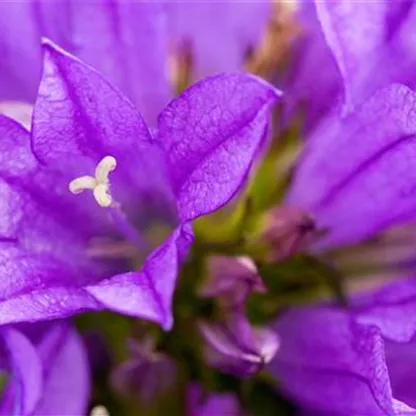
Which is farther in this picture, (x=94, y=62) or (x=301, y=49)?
(x=301, y=49)

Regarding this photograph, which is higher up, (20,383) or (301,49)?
(301,49)

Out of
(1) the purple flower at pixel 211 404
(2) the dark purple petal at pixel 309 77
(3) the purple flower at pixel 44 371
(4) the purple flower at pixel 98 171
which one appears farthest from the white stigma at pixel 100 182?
(2) the dark purple petal at pixel 309 77

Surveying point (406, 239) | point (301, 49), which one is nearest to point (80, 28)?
point (301, 49)

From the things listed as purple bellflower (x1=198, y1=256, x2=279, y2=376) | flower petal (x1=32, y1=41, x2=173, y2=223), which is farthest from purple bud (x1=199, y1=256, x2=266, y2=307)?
flower petal (x1=32, y1=41, x2=173, y2=223)

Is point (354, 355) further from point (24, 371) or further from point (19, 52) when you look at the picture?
point (19, 52)

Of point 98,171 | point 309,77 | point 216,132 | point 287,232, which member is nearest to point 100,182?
point 98,171

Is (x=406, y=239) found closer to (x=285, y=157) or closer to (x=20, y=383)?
(x=285, y=157)

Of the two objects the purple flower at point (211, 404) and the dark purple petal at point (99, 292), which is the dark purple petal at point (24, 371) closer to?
the dark purple petal at point (99, 292)
